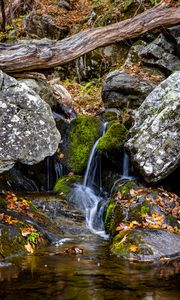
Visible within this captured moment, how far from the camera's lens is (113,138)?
930 centimetres

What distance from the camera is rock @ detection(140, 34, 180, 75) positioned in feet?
39.0

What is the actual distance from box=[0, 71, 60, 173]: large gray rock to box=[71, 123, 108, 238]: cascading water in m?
2.11

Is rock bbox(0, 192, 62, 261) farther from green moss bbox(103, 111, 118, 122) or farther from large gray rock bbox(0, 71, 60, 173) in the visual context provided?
green moss bbox(103, 111, 118, 122)

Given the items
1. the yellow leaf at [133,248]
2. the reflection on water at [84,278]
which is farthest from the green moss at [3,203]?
the yellow leaf at [133,248]

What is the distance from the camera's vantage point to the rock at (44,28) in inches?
679

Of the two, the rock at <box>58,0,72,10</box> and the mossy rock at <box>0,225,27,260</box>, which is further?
the rock at <box>58,0,72,10</box>

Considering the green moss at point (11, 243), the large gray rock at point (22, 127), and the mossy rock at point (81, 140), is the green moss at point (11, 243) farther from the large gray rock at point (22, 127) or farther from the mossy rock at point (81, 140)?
the mossy rock at point (81, 140)

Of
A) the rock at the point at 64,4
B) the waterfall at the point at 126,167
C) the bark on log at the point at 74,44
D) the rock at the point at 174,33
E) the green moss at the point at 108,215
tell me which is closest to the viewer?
the green moss at the point at 108,215

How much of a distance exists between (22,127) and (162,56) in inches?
280

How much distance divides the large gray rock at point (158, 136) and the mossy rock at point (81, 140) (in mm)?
1765

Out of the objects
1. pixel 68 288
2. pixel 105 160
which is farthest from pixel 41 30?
pixel 68 288

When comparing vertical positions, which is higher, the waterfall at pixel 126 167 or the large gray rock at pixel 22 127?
the large gray rock at pixel 22 127

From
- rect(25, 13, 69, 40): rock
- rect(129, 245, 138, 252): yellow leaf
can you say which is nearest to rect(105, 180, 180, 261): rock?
rect(129, 245, 138, 252): yellow leaf

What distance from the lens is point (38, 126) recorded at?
6418 millimetres
